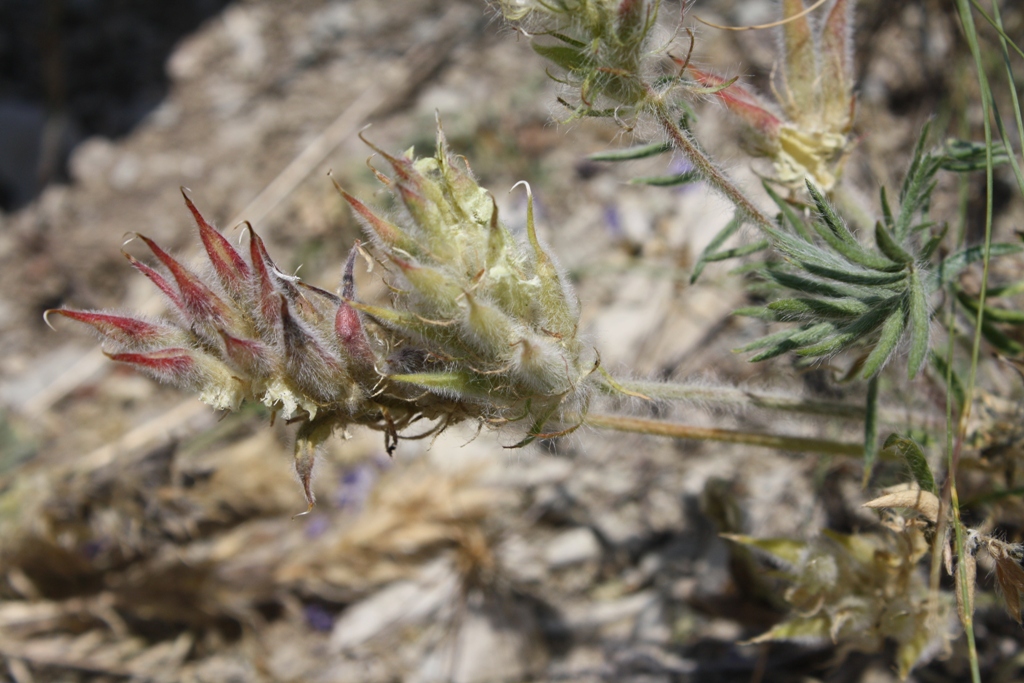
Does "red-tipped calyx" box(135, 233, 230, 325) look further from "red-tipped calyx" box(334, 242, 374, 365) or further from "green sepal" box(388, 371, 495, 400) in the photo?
"green sepal" box(388, 371, 495, 400)

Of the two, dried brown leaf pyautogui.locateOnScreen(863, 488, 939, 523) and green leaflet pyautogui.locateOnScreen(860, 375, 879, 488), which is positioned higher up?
green leaflet pyautogui.locateOnScreen(860, 375, 879, 488)

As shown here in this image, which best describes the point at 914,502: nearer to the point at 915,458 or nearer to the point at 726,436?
the point at 915,458

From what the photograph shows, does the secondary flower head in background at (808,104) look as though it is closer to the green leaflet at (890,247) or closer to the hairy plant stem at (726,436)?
the green leaflet at (890,247)

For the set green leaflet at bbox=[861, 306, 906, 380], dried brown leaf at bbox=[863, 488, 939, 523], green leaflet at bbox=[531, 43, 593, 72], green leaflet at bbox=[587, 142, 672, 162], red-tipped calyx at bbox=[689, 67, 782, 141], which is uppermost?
green leaflet at bbox=[531, 43, 593, 72]

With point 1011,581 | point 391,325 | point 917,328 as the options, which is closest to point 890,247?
point 917,328

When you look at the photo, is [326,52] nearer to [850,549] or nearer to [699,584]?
[699,584]

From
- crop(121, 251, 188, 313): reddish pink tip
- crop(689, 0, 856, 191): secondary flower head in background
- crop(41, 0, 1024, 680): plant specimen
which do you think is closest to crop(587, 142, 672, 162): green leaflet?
crop(41, 0, 1024, 680): plant specimen

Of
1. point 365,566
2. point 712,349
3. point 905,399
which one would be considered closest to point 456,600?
point 365,566
